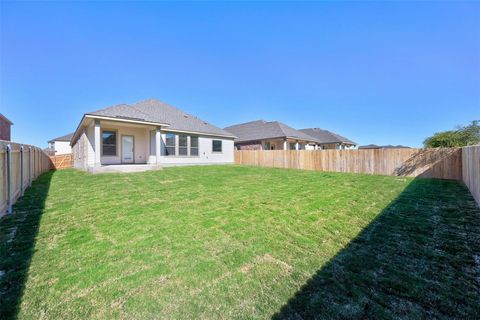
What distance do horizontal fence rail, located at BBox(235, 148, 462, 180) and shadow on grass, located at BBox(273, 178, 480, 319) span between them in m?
8.49

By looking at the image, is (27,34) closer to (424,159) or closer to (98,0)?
(98,0)

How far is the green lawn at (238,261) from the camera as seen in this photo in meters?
1.92

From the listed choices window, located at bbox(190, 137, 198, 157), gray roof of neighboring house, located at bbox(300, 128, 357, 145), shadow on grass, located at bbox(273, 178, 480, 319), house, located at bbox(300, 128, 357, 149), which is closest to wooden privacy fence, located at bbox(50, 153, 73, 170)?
window, located at bbox(190, 137, 198, 157)

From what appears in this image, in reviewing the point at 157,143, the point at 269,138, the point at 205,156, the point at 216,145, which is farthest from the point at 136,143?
the point at 269,138

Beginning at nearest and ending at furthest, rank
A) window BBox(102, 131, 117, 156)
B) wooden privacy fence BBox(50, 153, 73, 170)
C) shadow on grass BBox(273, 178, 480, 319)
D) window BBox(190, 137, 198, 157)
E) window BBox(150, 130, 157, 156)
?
1. shadow on grass BBox(273, 178, 480, 319)
2. window BBox(102, 131, 117, 156)
3. window BBox(150, 130, 157, 156)
4. window BBox(190, 137, 198, 157)
5. wooden privacy fence BBox(50, 153, 73, 170)

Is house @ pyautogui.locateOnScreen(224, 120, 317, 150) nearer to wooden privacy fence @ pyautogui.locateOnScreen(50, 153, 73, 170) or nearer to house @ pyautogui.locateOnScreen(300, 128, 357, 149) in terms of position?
house @ pyautogui.locateOnScreen(300, 128, 357, 149)

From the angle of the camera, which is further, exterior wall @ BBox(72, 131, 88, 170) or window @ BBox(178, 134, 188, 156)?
window @ BBox(178, 134, 188, 156)

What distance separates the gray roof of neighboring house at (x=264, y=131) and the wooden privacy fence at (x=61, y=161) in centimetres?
1707

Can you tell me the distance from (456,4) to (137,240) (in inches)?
527

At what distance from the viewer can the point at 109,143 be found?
13547 mm

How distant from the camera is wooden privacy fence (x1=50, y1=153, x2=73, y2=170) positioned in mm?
18308

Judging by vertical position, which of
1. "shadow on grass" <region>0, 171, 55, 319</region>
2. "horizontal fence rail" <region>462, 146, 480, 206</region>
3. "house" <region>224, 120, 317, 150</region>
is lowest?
"shadow on grass" <region>0, 171, 55, 319</region>

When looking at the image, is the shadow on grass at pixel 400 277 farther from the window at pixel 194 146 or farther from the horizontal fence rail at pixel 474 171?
the window at pixel 194 146

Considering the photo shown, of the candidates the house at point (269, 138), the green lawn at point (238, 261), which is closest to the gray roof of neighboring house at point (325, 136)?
Result: the house at point (269, 138)
